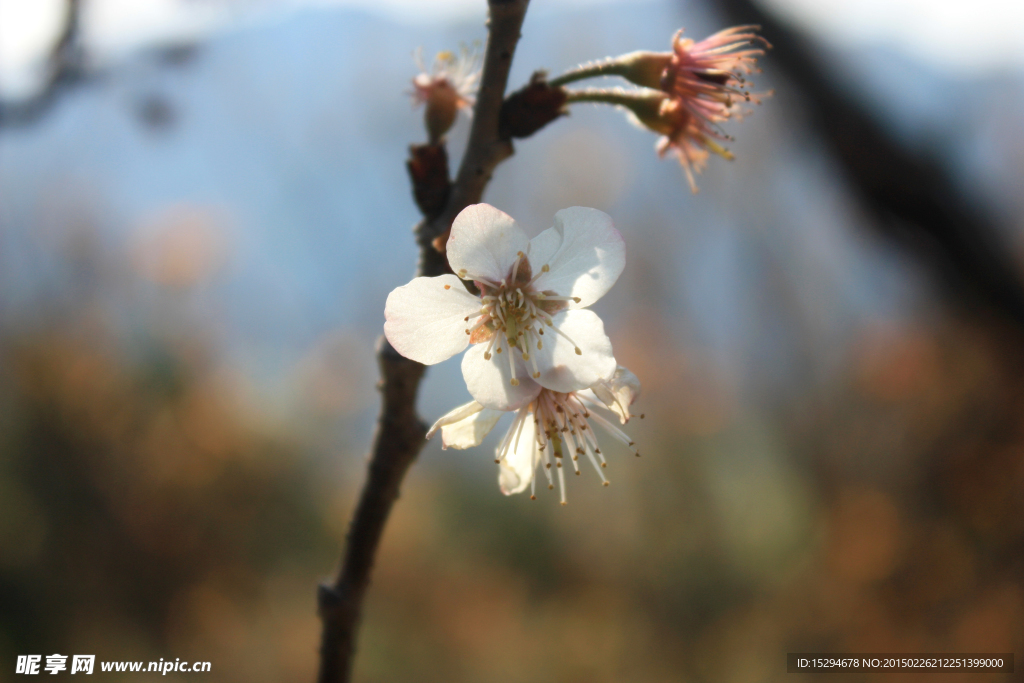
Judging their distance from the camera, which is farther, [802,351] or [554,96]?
[802,351]

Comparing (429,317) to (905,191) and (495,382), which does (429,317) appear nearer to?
(495,382)

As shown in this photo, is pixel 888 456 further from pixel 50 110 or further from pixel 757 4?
pixel 50 110

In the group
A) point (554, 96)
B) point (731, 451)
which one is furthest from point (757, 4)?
point (731, 451)

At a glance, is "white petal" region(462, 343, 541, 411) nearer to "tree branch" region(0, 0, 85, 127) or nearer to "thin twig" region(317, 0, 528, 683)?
"thin twig" region(317, 0, 528, 683)

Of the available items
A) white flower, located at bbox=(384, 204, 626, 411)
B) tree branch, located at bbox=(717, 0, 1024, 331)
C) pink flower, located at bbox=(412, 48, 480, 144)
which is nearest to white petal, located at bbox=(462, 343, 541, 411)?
white flower, located at bbox=(384, 204, 626, 411)

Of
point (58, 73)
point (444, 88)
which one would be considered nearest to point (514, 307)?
point (444, 88)

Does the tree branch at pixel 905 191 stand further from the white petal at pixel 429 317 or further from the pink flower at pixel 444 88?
the white petal at pixel 429 317

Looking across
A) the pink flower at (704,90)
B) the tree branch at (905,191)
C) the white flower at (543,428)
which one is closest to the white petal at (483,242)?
the white flower at (543,428)
